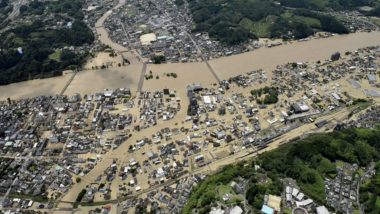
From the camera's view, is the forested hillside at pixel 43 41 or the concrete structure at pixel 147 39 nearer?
the forested hillside at pixel 43 41

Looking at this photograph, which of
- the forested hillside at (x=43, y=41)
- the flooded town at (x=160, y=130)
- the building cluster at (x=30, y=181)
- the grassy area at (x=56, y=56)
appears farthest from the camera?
the grassy area at (x=56, y=56)

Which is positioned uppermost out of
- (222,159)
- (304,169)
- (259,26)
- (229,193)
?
(304,169)

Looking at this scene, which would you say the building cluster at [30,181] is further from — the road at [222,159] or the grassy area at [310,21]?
the grassy area at [310,21]

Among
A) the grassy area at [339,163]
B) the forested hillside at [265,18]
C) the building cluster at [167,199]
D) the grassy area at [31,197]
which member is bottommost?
the grassy area at [31,197]

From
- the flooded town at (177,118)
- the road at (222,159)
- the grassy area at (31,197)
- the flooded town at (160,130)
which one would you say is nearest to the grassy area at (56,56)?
the flooded town at (177,118)

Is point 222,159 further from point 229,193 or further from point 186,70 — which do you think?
point 186,70

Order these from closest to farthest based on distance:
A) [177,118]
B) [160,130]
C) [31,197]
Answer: [31,197]
[160,130]
[177,118]

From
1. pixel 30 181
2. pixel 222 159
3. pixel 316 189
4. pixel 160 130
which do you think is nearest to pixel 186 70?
pixel 160 130

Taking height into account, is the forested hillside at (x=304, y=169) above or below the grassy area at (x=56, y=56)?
above

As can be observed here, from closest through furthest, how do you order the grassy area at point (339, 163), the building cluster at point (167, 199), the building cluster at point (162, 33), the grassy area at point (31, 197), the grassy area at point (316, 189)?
the grassy area at point (316, 189) < the building cluster at point (167, 199) < the grassy area at point (339, 163) < the grassy area at point (31, 197) < the building cluster at point (162, 33)

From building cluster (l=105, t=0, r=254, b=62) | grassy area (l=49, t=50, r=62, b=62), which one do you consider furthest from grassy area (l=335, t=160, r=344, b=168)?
grassy area (l=49, t=50, r=62, b=62)

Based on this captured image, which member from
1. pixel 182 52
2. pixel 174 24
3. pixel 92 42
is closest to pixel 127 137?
pixel 182 52
